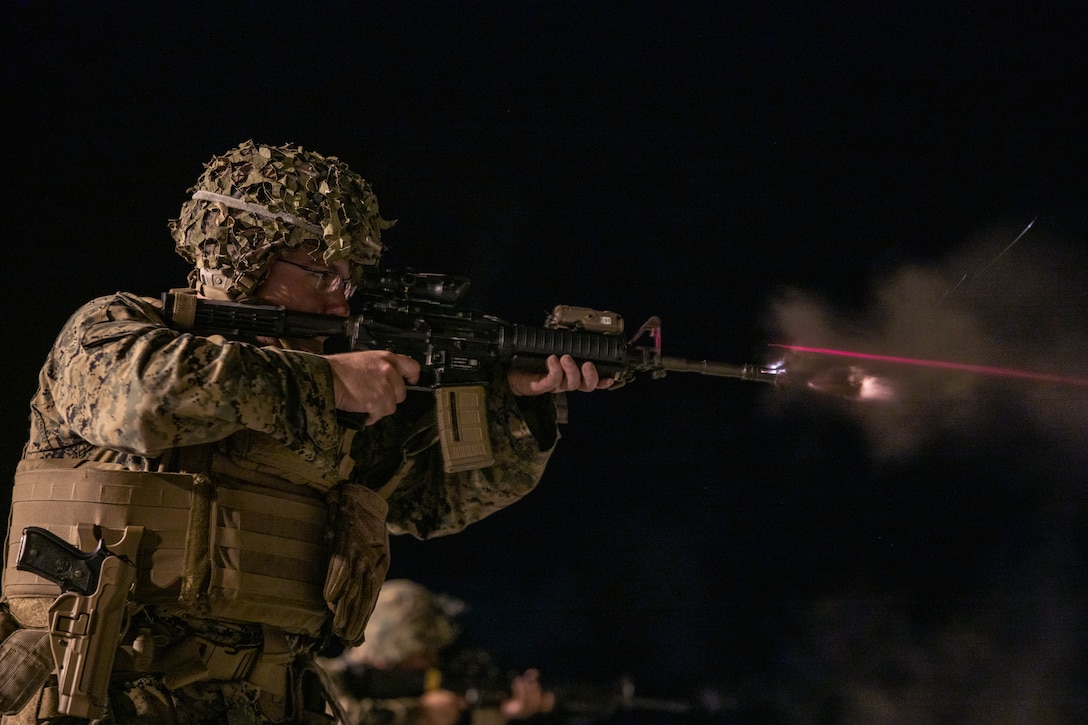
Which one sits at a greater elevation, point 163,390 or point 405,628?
point 163,390

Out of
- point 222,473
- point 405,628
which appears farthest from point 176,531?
point 405,628

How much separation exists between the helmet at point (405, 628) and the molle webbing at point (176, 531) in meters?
1.31

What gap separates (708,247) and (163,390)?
2233 millimetres

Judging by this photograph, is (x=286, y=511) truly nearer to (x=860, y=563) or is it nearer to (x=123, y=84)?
(x=123, y=84)

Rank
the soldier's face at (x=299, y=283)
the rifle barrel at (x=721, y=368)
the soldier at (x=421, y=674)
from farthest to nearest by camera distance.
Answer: the soldier at (x=421, y=674), the rifle barrel at (x=721, y=368), the soldier's face at (x=299, y=283)

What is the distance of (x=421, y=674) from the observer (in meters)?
3.77

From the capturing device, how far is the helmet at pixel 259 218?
270cm

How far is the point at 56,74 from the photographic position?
3.52 m

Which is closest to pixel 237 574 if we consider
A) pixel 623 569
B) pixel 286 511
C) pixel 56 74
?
pixel 286 511

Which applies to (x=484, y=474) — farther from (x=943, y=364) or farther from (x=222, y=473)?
(x=943, y=364)

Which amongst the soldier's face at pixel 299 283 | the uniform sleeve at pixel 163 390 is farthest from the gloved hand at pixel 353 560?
the soldier's face at pixel 299 283

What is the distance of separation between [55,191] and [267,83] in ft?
2.69

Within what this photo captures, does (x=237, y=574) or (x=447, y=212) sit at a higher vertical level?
(x=447, y=212)

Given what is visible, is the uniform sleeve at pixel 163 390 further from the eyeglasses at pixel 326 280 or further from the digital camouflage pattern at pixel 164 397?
the eyeglasses at pixel 326 280
